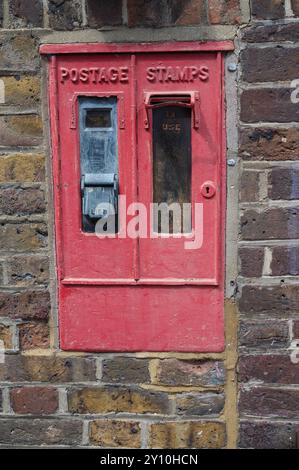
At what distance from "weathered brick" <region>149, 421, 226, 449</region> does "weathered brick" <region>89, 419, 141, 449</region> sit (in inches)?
2.4

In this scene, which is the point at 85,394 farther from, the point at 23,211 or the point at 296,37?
the point at 296,37

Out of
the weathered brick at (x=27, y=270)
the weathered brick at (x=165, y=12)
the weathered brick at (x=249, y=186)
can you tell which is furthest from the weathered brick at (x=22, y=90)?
the weathered brick at (x=249, y=186)

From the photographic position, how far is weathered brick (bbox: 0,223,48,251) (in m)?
2.04

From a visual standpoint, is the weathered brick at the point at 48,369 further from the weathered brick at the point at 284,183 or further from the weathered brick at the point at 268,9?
the weathered brick at the point at 268,9

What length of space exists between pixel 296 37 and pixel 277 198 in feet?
1.79

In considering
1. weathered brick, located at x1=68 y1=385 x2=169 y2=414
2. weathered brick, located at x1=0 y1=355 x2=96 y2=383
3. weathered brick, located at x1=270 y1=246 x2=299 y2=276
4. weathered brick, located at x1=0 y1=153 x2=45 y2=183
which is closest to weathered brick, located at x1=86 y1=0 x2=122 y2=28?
weathered brick, located at x1=0 y1=153 x2=45 y2=183

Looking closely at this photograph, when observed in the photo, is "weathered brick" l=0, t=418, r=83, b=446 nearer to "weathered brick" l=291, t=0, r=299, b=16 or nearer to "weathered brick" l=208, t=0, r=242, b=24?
"weathered brick" l=208, t=0, r=242, b=24

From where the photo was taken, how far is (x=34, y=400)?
213 cm

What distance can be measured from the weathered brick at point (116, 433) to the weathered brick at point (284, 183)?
1.02m

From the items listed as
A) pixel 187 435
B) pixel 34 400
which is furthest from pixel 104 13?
pixel 187 435

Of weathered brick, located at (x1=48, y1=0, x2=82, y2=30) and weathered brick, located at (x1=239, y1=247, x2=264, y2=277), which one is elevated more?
weathered brick, located at (x1=48, y1=0, x2=82, y2=30)

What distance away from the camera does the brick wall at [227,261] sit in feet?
6.17

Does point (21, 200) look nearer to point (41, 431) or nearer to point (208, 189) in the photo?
point (208, 189)

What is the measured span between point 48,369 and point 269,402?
85 cm
